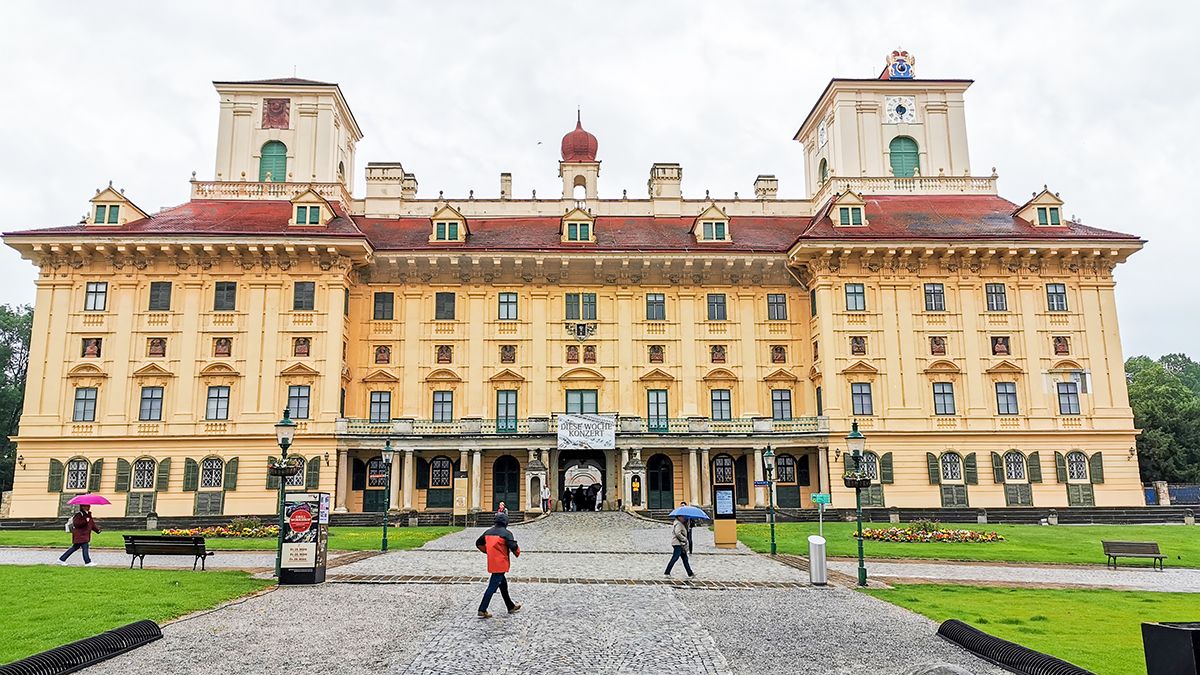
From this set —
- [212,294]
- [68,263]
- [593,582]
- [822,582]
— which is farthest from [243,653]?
[68,263]

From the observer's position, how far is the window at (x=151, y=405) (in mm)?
41094

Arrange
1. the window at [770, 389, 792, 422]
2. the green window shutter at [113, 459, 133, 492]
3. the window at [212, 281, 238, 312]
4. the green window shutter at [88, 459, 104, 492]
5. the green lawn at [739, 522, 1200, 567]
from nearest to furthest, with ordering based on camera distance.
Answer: the green lawn at [739, 522, 1200, 567] < the green window shutter at [88, 459, 104, 492] < the green window shutter at [113, 459, 133, 492] < the window at [212, 281, 238, 312] < the window at [770, 389, 792, 422]

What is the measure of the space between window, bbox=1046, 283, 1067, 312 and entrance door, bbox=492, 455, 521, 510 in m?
29.0

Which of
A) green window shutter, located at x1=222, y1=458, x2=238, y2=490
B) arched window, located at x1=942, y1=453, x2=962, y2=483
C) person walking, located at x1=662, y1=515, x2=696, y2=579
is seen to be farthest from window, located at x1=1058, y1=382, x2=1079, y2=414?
green window shutter, located at x1=222, y1=458, x2=238, y2=490

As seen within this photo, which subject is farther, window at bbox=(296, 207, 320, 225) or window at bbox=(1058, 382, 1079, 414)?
window at bbox=(296, 207, 320, 225)

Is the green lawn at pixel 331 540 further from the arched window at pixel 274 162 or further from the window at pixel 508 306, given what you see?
the arched window at pixel 274 162

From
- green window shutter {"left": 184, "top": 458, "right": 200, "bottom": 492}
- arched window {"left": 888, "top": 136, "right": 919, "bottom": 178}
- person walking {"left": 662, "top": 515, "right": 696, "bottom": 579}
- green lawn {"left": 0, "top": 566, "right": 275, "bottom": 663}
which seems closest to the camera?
green lawn {"left": 0, "top": 566, "right": 275, "bottom": 663}

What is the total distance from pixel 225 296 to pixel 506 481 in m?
17.1

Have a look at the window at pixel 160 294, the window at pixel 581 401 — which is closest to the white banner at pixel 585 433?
the window at pixel 581 401

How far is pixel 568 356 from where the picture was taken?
1773 inches

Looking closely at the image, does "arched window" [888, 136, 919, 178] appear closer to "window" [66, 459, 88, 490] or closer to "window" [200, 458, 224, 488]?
"window" [200, 458, 224, 488]

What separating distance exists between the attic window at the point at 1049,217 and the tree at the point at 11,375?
65037 millimetres

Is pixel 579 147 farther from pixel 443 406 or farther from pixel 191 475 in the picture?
pixel 191 475

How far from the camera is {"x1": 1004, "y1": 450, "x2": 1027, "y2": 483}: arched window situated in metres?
41.6
